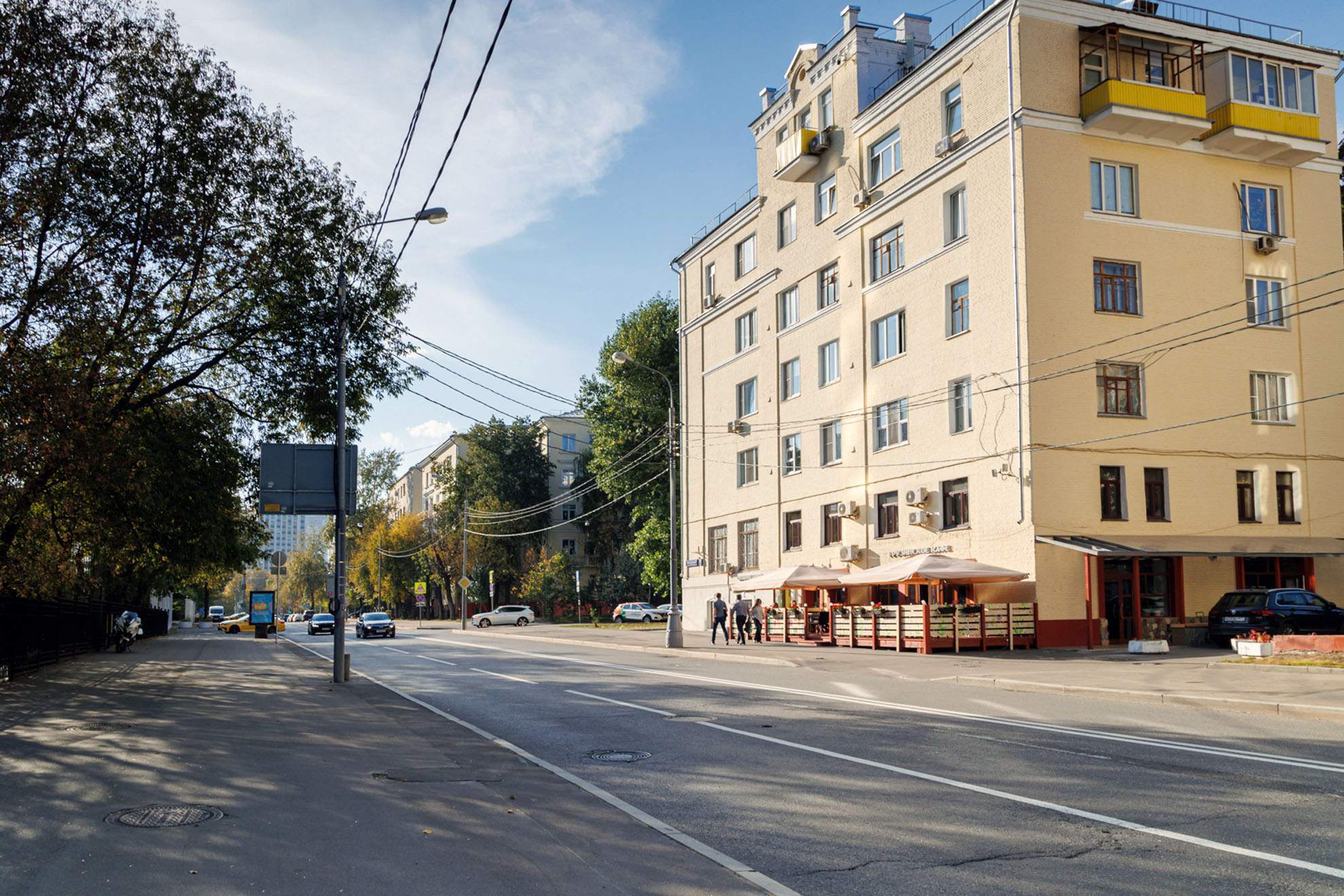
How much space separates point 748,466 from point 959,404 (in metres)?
14.0

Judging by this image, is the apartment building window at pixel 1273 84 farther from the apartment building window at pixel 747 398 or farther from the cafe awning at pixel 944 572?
the apartment building window at pixel 747 398

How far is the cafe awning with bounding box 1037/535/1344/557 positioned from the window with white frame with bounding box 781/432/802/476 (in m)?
13.3

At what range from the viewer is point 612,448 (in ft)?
203

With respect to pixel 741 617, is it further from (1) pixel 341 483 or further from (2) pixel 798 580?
(1) pixel 341 483

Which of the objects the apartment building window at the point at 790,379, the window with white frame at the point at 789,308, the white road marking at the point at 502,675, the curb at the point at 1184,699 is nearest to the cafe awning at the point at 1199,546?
the curb at the point at 1184,699

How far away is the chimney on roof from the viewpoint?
38469 millimetres

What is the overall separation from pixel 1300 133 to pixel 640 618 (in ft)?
153

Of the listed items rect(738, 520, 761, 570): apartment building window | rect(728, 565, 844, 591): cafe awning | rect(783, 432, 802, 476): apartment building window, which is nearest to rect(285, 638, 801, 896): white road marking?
rect(728, 565, 844, 591): cafe awning

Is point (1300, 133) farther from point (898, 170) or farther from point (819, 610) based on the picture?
point (819, 610)

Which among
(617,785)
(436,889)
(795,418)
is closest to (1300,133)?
(795,418)

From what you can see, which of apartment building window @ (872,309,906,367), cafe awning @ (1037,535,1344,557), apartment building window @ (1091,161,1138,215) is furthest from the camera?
apartment building window @ (872,309,906,367)

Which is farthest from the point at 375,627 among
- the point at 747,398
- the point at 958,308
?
the point at 958,308

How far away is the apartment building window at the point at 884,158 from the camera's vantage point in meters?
34.7

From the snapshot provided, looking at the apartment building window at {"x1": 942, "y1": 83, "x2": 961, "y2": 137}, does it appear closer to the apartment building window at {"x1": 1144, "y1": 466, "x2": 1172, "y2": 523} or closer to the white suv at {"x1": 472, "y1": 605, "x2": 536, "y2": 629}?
the apartment building window at {"x1": 1144, "y1": 466, "x2": 1172, "y2": 523}
